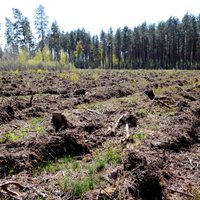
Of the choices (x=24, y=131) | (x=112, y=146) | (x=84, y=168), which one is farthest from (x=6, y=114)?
(x=84, y=168)

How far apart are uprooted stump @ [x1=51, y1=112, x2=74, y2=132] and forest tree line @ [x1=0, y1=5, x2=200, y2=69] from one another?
48967 mm

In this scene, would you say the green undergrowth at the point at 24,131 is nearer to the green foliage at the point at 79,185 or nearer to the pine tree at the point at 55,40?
the green foliage at the point at 79,185

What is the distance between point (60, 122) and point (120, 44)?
74.6 meters

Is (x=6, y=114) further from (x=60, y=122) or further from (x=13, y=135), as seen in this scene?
→ (x=60, y=122)

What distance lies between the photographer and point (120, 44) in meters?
79.1

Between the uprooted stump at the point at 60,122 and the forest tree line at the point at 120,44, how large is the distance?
49.0 metres

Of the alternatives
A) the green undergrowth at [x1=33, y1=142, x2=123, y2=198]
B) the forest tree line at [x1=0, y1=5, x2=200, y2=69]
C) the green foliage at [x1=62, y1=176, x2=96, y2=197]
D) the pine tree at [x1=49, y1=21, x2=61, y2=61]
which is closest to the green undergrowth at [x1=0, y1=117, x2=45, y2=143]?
the green undergrowth at [x1=33, y1=142, x2=123, y2=198]

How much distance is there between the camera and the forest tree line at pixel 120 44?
61.9 meters

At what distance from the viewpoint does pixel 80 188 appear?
12.1 ft

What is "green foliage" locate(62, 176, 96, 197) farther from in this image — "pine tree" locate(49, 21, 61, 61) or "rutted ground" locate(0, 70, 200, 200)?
"pine tree" locate(49, 21, 61, 61)

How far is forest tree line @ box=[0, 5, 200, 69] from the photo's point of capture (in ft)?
203

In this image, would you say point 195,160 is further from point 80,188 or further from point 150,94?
point 150,94

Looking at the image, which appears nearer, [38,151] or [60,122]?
[38,151]

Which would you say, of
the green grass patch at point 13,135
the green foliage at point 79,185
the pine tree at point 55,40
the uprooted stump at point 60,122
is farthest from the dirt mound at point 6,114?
the pine tree at point 55,40
